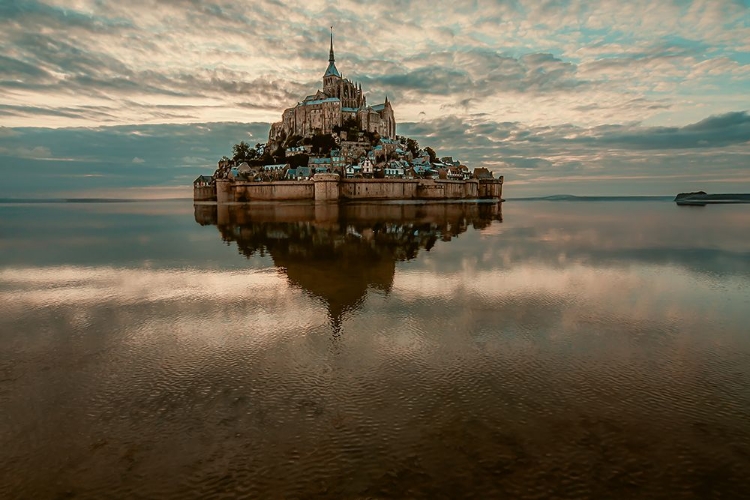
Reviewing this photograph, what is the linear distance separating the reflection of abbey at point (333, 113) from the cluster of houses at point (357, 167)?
632 cm

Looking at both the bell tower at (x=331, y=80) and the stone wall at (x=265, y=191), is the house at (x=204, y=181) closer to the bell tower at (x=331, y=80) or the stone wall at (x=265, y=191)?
the stone wall at (x=265, y=191)

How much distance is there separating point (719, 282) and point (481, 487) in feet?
44.8

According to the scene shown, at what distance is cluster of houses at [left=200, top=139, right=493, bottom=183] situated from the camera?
7204 cm

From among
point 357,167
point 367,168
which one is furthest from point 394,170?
point 357,167

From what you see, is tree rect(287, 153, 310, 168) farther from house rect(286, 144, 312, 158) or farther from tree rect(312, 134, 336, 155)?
tree rect(312, 134, 336, 155)

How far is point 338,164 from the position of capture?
7431cm

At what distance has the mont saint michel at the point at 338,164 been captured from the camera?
226 ft

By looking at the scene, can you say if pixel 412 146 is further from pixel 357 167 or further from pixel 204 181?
pixel 204 181

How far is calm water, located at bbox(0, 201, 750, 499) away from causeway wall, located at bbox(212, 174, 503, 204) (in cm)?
5164

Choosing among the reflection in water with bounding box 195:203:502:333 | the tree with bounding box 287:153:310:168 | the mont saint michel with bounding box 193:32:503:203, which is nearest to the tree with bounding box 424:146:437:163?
the mont saint michel with bounding box 193:32:503:203

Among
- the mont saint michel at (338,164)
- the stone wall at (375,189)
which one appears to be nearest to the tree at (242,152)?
the mont saint michel at (338,164)

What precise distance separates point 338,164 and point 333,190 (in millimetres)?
11726

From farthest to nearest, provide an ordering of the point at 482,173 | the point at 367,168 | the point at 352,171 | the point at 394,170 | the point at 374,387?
the point at 482,173, the point at 394,170, the point at 367,168, the point at 352,171, the point at 374,387

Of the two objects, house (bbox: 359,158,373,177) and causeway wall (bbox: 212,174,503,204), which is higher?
house (bbox: 359,158,373,177)
